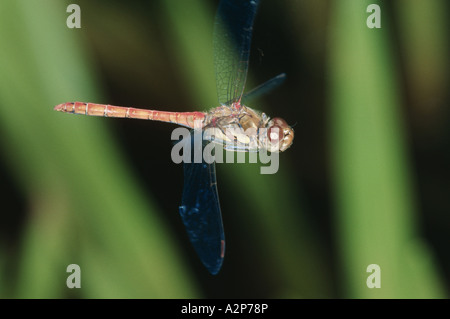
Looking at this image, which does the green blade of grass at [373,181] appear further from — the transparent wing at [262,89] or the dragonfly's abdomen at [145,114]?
the dragonfly's abdomen at [145,114]

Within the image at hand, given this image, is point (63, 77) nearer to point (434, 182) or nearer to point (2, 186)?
point (2, 186)

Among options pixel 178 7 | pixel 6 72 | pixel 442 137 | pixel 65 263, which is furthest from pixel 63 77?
pixel 442 137

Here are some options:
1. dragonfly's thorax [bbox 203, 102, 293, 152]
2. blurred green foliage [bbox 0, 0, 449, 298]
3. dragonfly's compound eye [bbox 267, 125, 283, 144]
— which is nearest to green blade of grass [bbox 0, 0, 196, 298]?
blurred green foliage [bbox 0, 0, 449, 298]

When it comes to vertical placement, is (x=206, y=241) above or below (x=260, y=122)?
below

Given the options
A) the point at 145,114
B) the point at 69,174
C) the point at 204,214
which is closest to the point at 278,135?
the point at 204,214

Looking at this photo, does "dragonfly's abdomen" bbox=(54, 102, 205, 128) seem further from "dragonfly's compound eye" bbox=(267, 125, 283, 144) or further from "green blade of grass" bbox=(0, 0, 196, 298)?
"dragonfly's compound eye" bbox=(267, 125, 283, 144)

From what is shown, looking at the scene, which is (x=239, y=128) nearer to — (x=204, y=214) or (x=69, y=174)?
(x=204, y=214)
